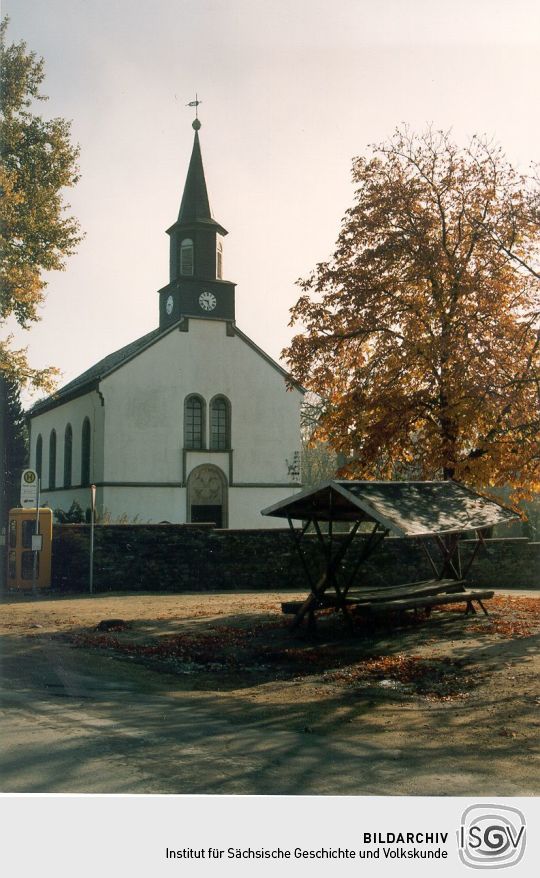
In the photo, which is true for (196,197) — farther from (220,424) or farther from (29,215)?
(29,215)

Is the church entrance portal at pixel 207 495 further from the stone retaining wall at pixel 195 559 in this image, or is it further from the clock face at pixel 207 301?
the stone retaining wall at pixel 195 559

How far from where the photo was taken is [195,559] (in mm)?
22984

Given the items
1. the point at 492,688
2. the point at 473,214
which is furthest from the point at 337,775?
the point at 473,214

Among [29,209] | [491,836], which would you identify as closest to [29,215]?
[29,209]

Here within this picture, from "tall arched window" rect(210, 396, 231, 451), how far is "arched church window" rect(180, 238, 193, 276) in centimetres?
591

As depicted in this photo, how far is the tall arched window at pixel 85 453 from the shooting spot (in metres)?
38.1

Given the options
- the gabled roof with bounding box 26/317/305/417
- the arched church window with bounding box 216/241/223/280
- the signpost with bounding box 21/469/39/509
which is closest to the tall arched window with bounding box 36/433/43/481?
the gabled roof with bounding box 26/317/305/417

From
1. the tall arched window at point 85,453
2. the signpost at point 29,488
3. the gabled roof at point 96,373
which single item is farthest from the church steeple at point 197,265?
the signpost at point 29,488

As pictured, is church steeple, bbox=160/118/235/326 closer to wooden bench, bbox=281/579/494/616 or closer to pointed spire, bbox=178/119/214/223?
pointed spire, bbox=178/119/214/223

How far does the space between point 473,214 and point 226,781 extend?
1634 centimetres

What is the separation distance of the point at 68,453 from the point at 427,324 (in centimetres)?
2653

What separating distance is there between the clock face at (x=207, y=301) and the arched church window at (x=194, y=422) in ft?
13.5

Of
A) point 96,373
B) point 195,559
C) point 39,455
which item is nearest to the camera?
point 195,559

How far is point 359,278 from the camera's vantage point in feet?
64.4
